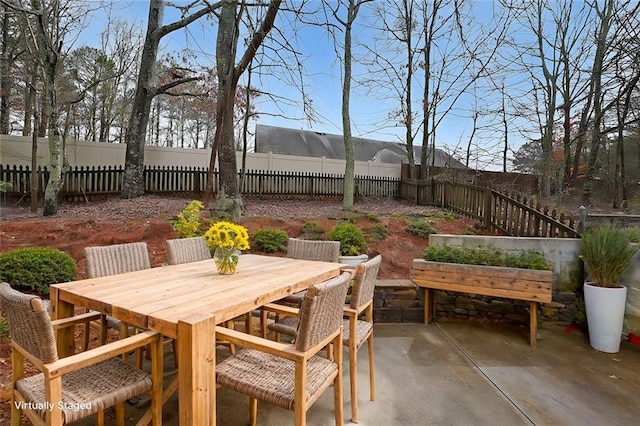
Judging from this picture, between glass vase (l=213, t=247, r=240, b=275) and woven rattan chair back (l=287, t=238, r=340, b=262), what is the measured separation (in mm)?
1006

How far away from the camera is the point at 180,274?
2.37 m

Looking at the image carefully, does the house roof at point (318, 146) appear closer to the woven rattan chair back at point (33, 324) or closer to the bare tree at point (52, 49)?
the bare tree at point (52, 49)

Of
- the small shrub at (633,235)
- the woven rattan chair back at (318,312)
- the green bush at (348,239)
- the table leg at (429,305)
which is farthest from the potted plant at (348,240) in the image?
the woven rattan chair back at (318,312)

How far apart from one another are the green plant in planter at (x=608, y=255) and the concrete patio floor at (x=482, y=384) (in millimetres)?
626

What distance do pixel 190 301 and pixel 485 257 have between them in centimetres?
299

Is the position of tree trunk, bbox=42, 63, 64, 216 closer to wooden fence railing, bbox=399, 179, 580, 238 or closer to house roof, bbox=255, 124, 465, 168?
wooden fence railing, bbox=399, 179, 580, 238

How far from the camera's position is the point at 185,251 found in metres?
3.04

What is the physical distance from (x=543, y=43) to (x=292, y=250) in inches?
407

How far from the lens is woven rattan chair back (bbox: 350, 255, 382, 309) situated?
7.04 feet

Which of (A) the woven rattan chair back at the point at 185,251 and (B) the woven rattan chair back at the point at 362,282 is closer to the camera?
(B) the woven rattan chair back at the point at 362,282

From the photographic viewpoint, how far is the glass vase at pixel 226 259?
93.0 inches

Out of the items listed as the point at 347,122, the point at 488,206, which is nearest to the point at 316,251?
the point at 488,206

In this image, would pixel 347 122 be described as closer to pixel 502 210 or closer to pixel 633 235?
pixel 502 210

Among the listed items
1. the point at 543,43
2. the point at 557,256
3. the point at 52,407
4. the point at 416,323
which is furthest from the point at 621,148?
the point at 52,407
